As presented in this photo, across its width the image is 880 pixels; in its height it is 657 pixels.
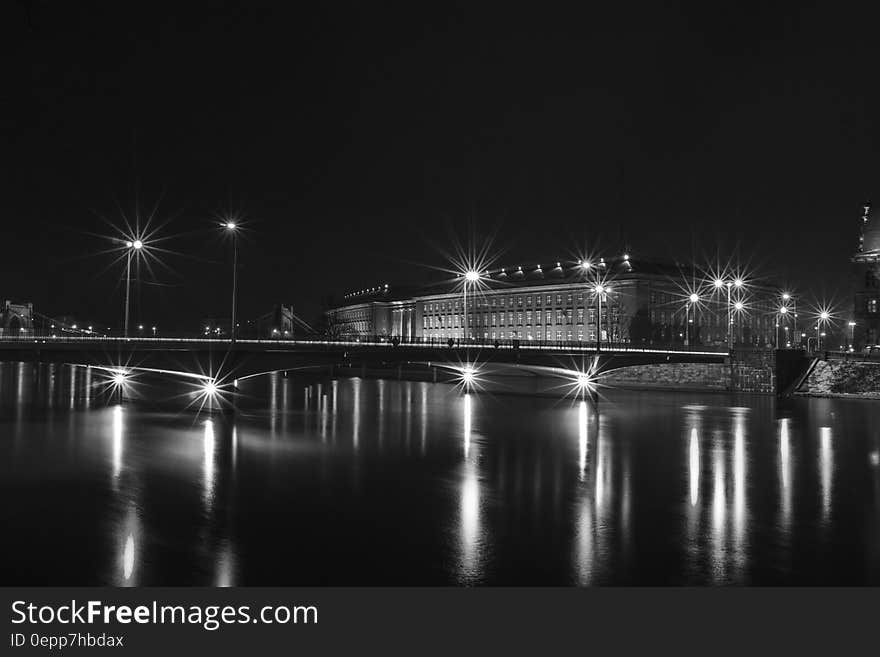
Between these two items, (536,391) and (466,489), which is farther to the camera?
(536,391)

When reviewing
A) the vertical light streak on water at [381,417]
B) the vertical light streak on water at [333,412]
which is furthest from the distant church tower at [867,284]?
the vertical light streak on water at [333,412]

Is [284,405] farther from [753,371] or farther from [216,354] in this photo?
[753,371]

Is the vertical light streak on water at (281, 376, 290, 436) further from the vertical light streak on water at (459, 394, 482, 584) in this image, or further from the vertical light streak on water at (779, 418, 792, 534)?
the vertical light streak on water at (779, 418, 792, 534)

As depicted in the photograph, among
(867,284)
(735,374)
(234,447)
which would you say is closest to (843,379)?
(735,374)

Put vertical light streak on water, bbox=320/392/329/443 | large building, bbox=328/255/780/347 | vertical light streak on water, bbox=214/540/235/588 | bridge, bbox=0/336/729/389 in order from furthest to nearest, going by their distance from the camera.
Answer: large building, bbox=328/255/780/347 < bridge, bbox=0/336/729/389 < vertical light streak on water, bbox=320/392/329/443 < vertical light streak on water, bbox=214/540/235/588

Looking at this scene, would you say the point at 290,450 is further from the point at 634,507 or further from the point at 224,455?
the point at 634,507

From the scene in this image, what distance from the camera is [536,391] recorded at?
3105 inches

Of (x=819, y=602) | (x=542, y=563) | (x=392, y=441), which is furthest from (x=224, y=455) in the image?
(x=819, y=602)

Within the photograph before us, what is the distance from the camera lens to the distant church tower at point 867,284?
111m

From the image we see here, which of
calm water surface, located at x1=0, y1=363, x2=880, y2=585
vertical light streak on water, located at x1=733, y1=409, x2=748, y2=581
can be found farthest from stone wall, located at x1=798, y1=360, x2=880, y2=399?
vertical light streak on water, located at x1=733, y1=409, x2=748, y2=581

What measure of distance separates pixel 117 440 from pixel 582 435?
914 inches

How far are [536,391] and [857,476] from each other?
169 ft

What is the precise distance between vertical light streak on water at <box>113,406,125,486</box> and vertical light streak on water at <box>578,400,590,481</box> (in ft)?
54.1

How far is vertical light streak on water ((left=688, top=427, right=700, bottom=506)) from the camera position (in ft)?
79.0
